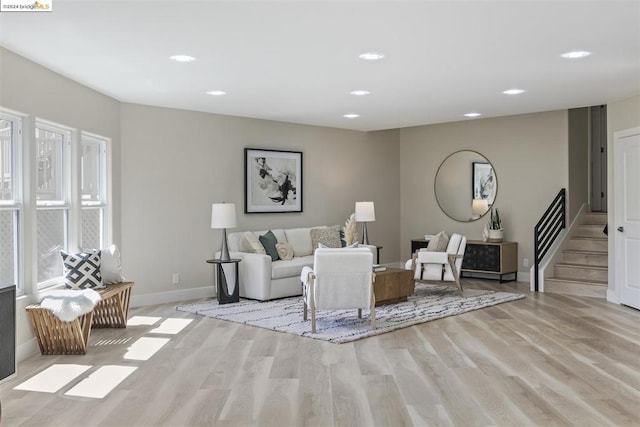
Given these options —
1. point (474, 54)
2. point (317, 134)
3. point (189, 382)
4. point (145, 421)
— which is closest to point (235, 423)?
point (145, 421)

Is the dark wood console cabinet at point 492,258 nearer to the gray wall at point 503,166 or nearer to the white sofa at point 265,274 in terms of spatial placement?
the gray wall at point 503,166

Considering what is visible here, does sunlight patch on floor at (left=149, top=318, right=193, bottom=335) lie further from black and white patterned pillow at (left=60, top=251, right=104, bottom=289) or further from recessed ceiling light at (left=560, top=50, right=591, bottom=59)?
recessed ceiling light at (left=560, top=50, right=591, bottom=59)

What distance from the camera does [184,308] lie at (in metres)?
7.14

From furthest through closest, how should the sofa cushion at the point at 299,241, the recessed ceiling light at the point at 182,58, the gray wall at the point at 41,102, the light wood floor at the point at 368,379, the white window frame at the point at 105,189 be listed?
the sofa cushion at the point at 299,241 → the white window frame at the point at 105,189 → the recessed ceiling light at the point at 182,58 → the gray wall at the point at 41,102 → the light wood floor at the point at 368,379

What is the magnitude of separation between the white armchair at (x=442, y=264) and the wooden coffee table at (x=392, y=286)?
1.77 ft

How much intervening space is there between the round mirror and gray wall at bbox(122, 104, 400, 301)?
1.88 metres

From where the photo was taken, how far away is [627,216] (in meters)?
7.22

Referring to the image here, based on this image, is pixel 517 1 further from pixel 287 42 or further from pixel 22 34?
pixel 22 34

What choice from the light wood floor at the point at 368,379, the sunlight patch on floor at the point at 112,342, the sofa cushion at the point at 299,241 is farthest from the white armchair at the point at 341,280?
the sofa cushion at the point at 299,241

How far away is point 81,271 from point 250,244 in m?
2.62

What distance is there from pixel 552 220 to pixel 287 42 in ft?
19.2

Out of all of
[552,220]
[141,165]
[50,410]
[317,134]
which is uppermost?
[317,134]

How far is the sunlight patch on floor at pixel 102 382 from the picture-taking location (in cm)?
400

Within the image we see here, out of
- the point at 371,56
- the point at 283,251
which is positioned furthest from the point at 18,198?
the point at 283,251
